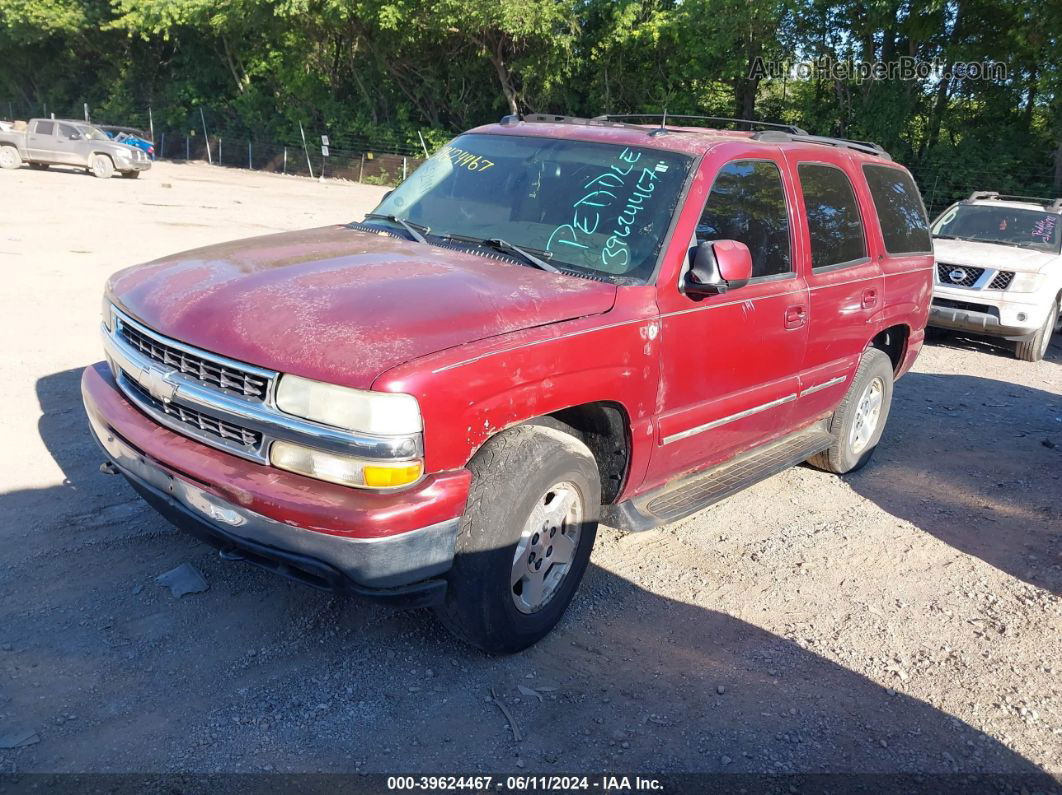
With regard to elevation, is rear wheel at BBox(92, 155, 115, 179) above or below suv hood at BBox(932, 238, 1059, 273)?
above

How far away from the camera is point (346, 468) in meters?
2.92

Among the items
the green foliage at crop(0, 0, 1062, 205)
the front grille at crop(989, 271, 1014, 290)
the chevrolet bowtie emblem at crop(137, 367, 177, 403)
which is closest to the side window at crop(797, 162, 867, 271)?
the chevrolet bowtie emblem at crop(137, 367, 177, 403)

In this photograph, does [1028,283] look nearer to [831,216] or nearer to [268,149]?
[831,216]

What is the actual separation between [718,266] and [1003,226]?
Answer: 913 cm

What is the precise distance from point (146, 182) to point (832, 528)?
2511 centimetres

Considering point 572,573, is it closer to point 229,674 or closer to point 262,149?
point 229,674

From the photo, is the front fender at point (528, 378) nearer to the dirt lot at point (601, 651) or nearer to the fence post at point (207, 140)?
the dirt lot at point (601, 651)

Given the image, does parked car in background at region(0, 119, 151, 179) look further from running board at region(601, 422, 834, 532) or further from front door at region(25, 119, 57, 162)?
running board at region(601, 422, 834, 532)

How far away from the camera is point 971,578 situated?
4.74m

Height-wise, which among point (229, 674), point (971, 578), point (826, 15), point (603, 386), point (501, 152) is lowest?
point (971, 578)

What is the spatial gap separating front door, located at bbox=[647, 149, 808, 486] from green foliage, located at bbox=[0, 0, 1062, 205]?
56.7 ft

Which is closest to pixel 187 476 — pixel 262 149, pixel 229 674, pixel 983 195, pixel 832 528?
pixel 229 674

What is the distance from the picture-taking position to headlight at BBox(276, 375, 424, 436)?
2.84m

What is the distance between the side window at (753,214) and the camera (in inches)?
165
